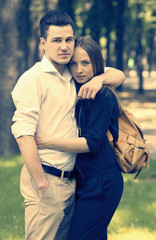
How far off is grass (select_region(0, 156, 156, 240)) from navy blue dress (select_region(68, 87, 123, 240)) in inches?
84.0

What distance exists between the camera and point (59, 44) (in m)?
3.01

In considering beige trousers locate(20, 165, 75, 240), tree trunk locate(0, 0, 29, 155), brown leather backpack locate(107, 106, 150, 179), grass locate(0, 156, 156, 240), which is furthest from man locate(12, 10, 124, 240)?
tree trunk locate(0, 0, 29, 155)

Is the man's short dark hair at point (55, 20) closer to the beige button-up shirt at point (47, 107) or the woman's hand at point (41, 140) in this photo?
the beige button-up shirt at point (47, 107)

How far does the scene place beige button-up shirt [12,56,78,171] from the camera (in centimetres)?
290

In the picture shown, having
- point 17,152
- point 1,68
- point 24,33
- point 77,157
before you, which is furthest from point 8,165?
point 77,157

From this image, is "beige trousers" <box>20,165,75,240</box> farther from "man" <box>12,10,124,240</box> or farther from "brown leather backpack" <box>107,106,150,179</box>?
"brown leather backpack" <box>107,106,150,179</box>

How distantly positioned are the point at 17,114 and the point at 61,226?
808 millimetres

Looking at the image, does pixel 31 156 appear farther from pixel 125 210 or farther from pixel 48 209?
pixel 125 210

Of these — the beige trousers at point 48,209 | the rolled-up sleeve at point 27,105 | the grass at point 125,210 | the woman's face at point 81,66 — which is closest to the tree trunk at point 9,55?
the grass at point 125,210

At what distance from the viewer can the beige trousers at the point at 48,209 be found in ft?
10.0

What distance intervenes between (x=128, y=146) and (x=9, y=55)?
723cm

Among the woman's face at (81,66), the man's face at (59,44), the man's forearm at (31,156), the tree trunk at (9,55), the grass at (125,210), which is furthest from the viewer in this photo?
the tree trunk at (9,55)

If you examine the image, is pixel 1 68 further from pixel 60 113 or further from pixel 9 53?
pixel 60 113

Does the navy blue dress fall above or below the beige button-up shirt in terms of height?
below
